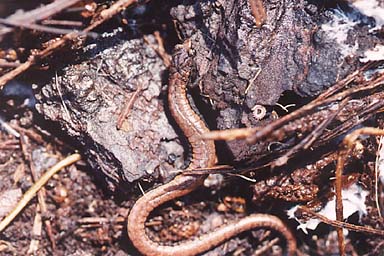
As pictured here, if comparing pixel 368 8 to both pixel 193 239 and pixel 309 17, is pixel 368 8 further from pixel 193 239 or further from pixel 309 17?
pixel 193 239

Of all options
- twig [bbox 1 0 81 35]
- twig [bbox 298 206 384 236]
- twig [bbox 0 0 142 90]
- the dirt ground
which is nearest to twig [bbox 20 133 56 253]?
the dirt ground

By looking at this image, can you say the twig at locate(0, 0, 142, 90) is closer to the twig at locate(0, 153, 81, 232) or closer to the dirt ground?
the dirt ground

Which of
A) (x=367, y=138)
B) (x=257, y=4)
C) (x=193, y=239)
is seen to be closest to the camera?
(x=257, y=4)

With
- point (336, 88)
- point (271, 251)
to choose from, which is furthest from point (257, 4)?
point (271, 251)

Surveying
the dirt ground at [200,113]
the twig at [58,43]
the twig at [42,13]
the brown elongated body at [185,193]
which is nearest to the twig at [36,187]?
the dirt ground at [200,113]

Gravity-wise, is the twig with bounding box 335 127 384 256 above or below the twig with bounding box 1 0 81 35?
below

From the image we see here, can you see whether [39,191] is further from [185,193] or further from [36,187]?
[185,193]

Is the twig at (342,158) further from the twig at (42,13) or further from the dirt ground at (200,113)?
the twig at (42,13)

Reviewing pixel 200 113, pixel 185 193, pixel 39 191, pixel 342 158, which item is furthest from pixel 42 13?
pixel 342 158
